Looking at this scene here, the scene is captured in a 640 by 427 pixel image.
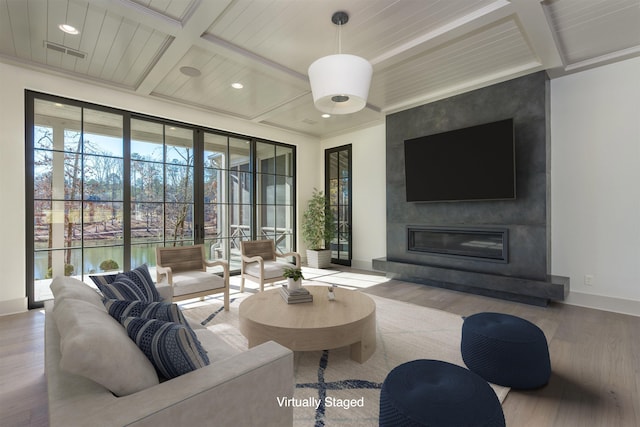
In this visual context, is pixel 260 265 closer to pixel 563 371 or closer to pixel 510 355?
pixel 510 355

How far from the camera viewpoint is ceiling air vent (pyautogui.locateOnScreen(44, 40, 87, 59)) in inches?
119

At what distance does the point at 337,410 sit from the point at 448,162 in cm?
370

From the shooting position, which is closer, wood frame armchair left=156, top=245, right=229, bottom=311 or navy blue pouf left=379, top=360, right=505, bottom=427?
navy blue pouf left=379, top=360, right=505, bottom=427

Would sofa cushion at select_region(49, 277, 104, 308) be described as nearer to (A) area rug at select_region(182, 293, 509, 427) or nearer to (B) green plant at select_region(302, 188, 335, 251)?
(A) area rug at select_region(182, 293, 509, 427)

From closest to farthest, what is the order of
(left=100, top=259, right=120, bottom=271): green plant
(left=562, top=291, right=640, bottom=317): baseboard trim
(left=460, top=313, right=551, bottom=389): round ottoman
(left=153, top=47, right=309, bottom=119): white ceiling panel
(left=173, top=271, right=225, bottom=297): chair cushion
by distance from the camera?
(left=460, top=313, right=551, bottom=389): round ottoman < (left=173, top=271, right=225, bottom=297): chair cushion < (left=562, top=291, right=640, bottom=317): baseboard trim < (left=153, top=47, right=309, bottom=119): white ceiling panel < (left=100, top=259, right=120, bottom=271): green plant

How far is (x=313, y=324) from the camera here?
2.14 m

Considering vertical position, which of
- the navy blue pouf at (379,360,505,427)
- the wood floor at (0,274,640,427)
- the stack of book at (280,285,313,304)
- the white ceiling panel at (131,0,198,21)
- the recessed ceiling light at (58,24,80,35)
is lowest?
the wood floor at (0,274,640,427)

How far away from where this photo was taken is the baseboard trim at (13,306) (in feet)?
10.9

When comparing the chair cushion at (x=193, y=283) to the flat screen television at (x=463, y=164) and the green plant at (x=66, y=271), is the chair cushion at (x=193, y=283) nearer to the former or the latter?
the green plant at (x=66, y=271)

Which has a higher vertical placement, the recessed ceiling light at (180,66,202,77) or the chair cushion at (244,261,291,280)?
the recessed ceiling light at (180,66,202,77)

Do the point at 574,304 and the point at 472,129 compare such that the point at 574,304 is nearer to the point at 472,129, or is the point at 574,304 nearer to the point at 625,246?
the point at 625,246

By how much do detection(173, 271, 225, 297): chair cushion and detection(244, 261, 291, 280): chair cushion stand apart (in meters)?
0.76


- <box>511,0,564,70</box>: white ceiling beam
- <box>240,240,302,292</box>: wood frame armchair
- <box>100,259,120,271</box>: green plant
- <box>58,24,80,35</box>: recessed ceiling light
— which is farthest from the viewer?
<box>240,240,302,292</box>: wood frame armchair

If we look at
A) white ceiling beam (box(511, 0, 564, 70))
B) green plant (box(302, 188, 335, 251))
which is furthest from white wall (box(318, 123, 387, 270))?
white ceiling beam (box(511, 0, 564, 70))
